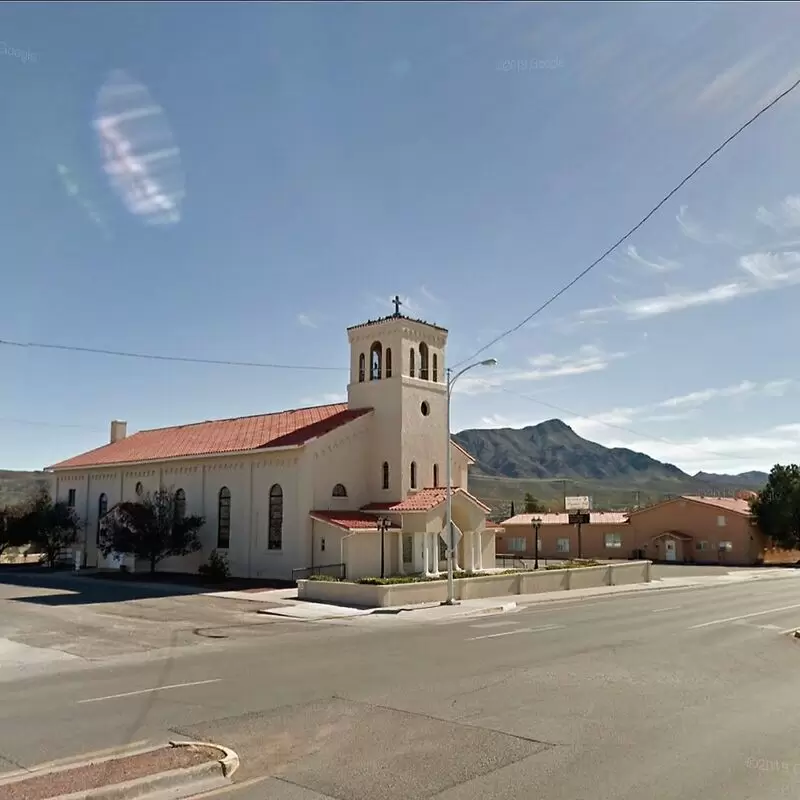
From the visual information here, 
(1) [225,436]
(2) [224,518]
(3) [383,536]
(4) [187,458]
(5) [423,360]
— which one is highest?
(5) [423,360]

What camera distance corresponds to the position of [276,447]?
113ft

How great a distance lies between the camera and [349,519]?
33.2m

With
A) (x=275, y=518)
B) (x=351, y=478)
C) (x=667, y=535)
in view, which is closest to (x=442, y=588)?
(x=351, y=478)

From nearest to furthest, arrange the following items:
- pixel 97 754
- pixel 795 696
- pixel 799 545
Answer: pixel 97 754 < pixel 795 696 < pixel 799 545

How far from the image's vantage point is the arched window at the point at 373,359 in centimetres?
3812

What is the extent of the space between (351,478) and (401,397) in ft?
14.4

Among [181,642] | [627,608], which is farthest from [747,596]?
[181,642]

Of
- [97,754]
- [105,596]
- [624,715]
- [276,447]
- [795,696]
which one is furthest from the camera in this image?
[276,447]

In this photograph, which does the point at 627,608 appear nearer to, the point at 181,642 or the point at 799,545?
the point at 181,642

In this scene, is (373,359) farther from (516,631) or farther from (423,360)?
(516,631)

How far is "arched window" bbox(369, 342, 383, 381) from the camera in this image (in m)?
38.1

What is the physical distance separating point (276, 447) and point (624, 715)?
2621 cm

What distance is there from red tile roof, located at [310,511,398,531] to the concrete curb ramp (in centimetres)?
2422

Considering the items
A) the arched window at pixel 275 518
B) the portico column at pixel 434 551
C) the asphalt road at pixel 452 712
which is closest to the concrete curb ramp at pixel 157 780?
the asphalt road at pixel 452 712
